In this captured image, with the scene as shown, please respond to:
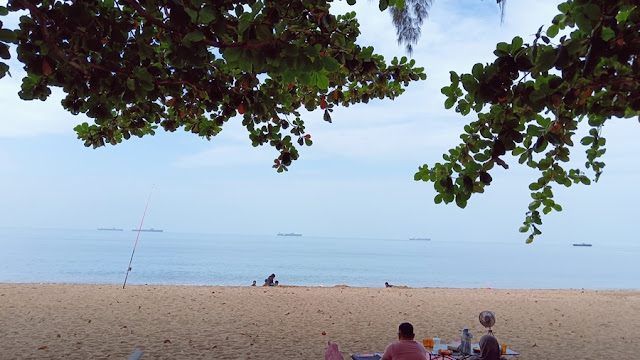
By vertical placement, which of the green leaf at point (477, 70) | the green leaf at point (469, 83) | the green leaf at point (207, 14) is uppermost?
the green leaf at point (207, 14)

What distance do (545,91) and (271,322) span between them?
343 inches

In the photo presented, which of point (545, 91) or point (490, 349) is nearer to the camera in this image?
point (545, 91)

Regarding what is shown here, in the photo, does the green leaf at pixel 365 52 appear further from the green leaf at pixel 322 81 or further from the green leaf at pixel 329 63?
the green leaf at pixel 329 63

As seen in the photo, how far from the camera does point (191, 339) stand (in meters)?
8.31

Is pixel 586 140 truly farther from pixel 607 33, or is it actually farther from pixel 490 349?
pixel 490 349

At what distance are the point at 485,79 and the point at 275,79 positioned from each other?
227 cm

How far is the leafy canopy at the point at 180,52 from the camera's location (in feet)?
6.86

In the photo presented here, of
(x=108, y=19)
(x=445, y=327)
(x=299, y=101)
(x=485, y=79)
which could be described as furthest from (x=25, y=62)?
(x=445, y=327)

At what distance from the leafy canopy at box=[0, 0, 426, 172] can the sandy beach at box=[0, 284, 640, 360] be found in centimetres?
478

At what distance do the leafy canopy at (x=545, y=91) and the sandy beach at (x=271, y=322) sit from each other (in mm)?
5210

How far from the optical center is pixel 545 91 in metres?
2.37

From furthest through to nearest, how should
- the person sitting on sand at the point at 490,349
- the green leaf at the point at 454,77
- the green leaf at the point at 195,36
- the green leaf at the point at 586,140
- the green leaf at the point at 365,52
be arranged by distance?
the person sitting on sand at the point at 490,349
the green leaf at the point at 365,52
the green leaf at the point at 586,140
the green leaf at the point at 454,77
the green leaf at the point at 195,36

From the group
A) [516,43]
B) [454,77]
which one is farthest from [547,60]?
[454,77]

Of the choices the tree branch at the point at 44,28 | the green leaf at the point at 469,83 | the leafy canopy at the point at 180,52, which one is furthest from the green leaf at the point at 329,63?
the tree branch at the point at 44,28
